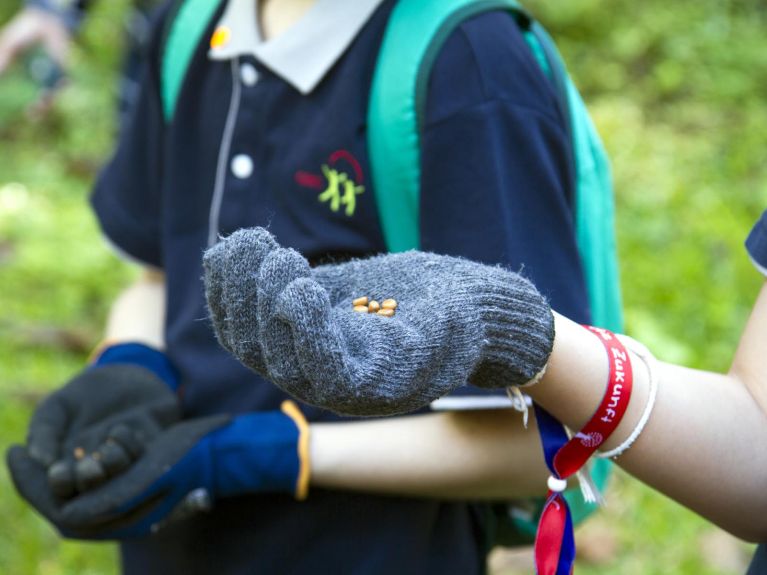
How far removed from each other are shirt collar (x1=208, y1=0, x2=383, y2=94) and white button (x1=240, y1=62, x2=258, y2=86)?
0.02 m

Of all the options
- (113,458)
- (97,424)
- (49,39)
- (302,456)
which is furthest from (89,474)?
(49,39)

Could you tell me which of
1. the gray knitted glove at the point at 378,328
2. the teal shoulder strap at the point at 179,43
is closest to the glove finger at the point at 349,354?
the gray knitted glove at the point at 378,328

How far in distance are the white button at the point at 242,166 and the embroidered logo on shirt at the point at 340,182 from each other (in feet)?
0.40

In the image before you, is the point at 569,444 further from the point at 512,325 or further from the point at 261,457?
the point at 261,457

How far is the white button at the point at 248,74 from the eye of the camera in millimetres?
1428

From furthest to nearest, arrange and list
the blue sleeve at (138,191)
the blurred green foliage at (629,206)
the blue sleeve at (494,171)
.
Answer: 1. the blurred green foliage at (629,206)
2. the blue sleeve at (138,191)
3. the blue sleeve at (494,171)

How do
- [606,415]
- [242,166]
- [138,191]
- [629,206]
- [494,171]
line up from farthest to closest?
[629,206]
[138,191]
[242,166]
[494,171]
[606,415]

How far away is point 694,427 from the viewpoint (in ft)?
3.47

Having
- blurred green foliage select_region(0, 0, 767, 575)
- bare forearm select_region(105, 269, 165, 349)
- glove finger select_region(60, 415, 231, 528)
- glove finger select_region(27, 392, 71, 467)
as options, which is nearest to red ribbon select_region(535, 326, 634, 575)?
glove finger select_region(60, 415, 231, 528)

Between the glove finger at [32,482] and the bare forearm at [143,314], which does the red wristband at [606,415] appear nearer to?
the glove finger at [32,482]

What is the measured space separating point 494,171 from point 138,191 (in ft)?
2.49

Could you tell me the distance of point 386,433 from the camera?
135cm

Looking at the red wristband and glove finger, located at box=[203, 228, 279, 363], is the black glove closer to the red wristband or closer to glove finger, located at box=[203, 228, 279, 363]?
glove finger, located at box=[203, 228, 279, 363]

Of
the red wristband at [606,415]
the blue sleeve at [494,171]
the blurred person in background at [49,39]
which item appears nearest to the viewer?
the red wristband at [606,415]
